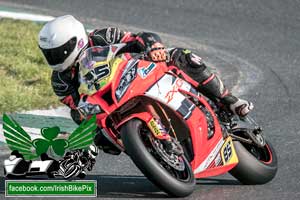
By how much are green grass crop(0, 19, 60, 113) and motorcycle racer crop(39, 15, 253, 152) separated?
9.28 ft

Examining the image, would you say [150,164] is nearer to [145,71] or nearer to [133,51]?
[145,71]

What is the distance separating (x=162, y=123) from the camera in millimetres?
7465

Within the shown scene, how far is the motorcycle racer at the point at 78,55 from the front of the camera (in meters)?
7.38

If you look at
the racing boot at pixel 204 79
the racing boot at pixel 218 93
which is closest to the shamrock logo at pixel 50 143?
the racing boot at pixel 204 79

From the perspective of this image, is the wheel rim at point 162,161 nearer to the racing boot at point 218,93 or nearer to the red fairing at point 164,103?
the red fairing at point 164,103

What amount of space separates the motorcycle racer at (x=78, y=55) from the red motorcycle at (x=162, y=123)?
90 millimetres

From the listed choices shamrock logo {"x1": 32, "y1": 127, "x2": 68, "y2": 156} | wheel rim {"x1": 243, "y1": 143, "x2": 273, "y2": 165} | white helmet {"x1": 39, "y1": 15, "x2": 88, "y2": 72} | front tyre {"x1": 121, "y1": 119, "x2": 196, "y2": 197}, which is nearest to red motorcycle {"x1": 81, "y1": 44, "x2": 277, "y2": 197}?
front tyre {"x1": 121, "y1": 119, "x2": 196, "y2": 197}

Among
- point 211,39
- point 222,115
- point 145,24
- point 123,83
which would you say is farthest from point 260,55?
point 123,83

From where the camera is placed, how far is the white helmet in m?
7.35

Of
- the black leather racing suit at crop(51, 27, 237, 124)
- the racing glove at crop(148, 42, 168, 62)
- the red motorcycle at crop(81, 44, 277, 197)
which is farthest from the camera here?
the black leather racing suit at crop(51, 27, 237, 124)

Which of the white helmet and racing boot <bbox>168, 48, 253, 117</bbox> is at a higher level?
the white helmet

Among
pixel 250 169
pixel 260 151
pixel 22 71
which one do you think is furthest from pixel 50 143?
pixel 22 71

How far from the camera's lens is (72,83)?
766cm

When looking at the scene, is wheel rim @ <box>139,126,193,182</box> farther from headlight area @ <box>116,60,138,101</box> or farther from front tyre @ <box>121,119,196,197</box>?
headlight area @ <box>116,60,138,101</box>
